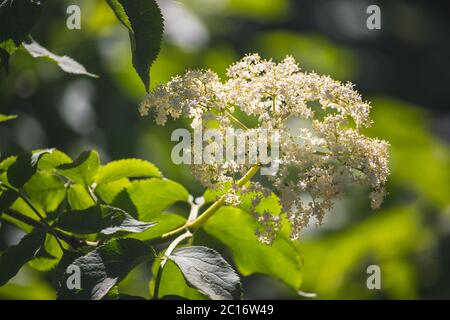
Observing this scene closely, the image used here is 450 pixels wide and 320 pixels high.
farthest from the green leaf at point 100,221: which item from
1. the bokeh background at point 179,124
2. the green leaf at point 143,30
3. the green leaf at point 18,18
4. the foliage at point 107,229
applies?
the bokeh background at point 179,124

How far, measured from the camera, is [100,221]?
6.48ft

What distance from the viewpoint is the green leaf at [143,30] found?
181cm

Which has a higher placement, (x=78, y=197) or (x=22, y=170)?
(x=22, y=170)

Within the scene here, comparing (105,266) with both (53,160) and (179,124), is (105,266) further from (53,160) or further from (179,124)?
(179,124)

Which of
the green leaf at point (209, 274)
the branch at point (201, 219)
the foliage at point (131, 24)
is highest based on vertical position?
the foliage at point (131, 24)

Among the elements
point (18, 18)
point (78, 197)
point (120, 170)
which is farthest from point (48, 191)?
point (18, 18)

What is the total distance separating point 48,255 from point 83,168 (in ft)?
1.02

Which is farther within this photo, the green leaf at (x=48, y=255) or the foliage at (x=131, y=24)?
the green leaf at (x=48, y=255)

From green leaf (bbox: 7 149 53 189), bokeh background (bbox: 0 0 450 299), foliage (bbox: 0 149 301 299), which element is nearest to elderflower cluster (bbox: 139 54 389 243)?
foliage (bbox: 0 149 301 299)

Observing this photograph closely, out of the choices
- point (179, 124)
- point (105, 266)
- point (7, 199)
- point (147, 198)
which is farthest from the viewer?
point (179, 124)

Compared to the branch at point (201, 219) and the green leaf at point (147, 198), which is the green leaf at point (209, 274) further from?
the green leaf at point (147, 198)

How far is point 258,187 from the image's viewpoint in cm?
196

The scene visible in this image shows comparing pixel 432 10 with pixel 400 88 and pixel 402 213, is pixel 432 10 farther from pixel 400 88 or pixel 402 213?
pixel 402 213

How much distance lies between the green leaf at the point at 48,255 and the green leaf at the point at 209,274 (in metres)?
0.53
